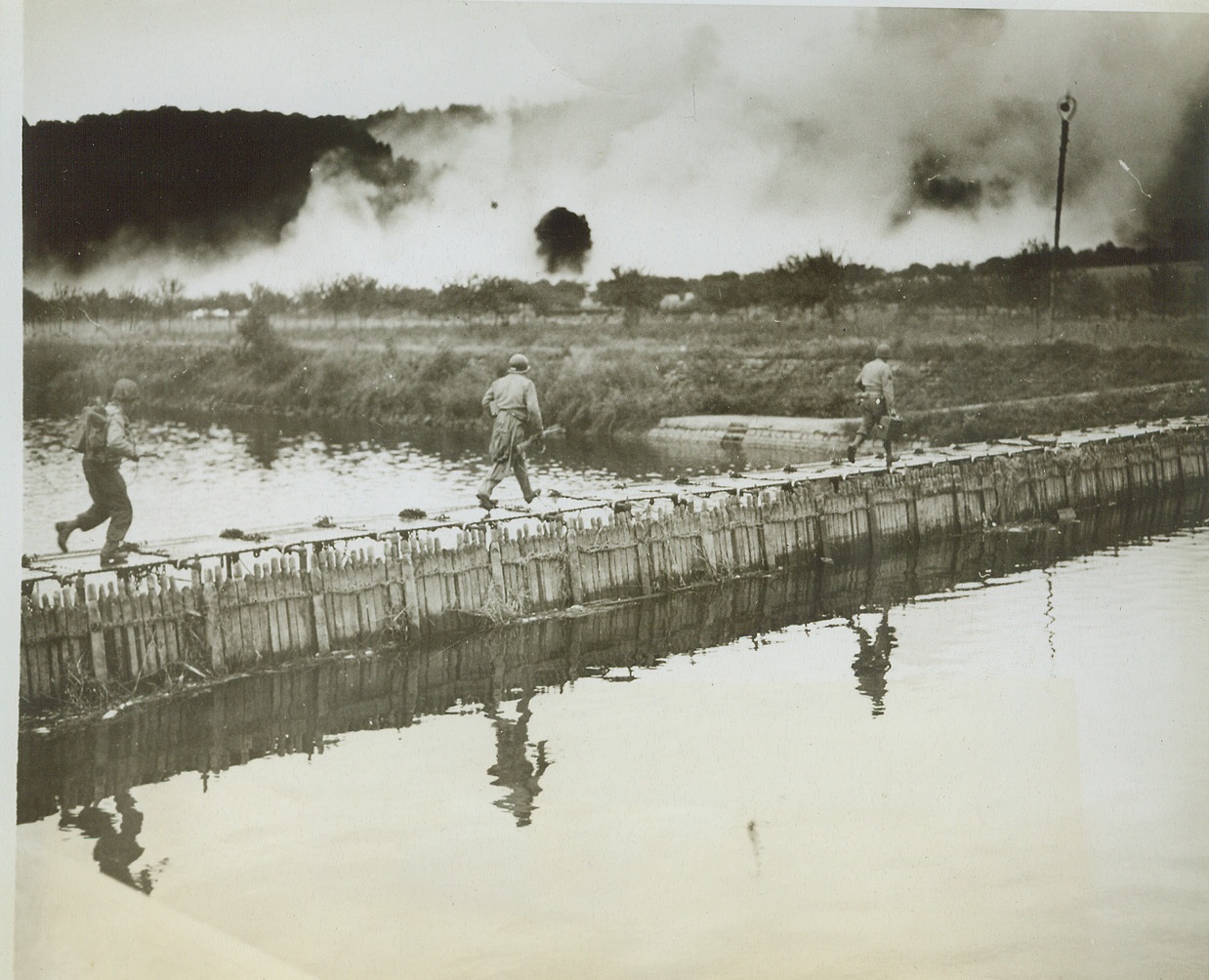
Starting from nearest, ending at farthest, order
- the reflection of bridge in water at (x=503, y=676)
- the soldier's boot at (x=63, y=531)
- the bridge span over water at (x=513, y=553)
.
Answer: the reflection of bridge in water at (x=503, y=676) < the soldier's boot at (x=63, y=531) < the bridge span over water at (x=513, y=553)

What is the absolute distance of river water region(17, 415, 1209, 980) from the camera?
452cm

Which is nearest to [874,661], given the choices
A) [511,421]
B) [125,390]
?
[511,421]

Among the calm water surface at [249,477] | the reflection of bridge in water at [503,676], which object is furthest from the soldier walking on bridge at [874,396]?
the calm water surface at [249,477]

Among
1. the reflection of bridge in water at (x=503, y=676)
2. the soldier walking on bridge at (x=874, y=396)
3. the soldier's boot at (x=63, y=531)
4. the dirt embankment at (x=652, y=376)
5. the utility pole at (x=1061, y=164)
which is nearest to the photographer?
the reflection of bridge in water at (x=503, y=676)

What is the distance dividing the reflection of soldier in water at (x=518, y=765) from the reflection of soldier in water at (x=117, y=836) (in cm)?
137

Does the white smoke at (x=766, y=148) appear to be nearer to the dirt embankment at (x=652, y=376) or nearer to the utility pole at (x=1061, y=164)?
the utility pole at (x=1061, y=164)

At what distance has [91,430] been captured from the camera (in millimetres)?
4848

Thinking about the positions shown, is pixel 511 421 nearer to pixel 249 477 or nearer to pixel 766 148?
pixel 249 477

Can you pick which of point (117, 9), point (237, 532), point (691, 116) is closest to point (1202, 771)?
point (691, 116)

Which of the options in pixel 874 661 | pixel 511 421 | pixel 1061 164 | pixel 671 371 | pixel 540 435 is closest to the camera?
pixel 874 661

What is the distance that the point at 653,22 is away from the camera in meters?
5.03

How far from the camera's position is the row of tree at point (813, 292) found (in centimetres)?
523

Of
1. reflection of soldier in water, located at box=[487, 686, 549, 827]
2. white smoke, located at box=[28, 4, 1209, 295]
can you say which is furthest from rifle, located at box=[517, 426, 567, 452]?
reflection of soldier in water, located at box=[487, 686, 549, 827]

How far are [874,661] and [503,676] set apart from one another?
1713 mm
